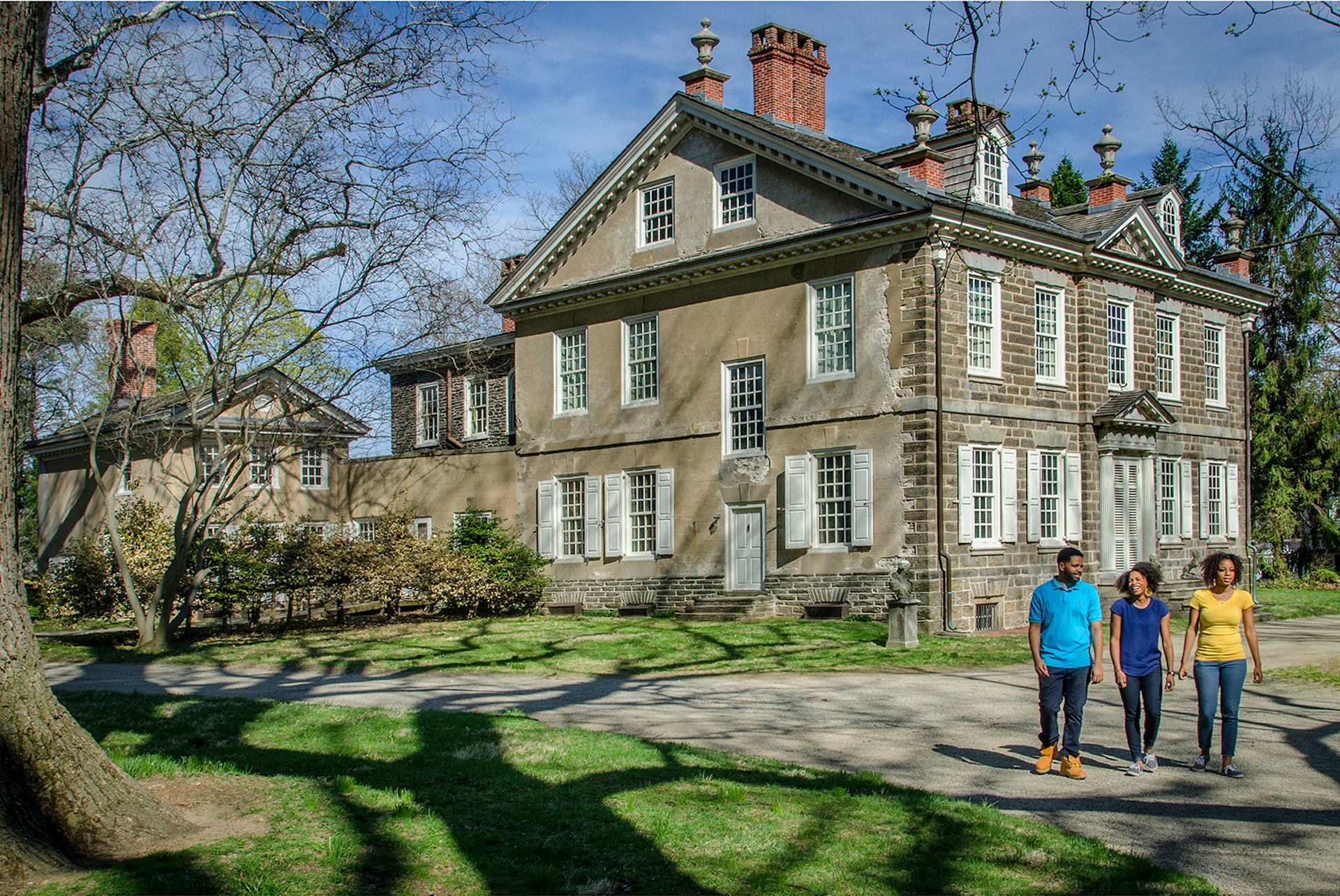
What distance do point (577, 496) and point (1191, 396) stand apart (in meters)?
14.9

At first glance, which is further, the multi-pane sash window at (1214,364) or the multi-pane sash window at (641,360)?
the multi-pane sash window at (1214,364)

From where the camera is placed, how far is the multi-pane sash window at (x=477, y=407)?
112 feet

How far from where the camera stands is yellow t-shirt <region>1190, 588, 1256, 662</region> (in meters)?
9.27

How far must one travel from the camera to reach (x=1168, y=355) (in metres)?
26.9

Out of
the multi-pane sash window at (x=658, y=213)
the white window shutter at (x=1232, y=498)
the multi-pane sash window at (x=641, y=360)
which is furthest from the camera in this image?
the white window shutter at (x=1232, y=498)

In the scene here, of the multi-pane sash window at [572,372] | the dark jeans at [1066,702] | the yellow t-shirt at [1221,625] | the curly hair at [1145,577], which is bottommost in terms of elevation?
the dark jeans at [1066,702]

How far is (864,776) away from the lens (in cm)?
857

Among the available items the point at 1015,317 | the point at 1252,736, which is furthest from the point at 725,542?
the point at 1252,736

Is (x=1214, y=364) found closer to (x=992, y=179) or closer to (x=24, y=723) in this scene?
(x=992, y=179)

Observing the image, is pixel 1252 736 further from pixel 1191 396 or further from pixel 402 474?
pixel 402 474

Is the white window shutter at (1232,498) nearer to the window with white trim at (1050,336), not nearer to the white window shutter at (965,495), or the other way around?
the window with white trim at (1050,336)

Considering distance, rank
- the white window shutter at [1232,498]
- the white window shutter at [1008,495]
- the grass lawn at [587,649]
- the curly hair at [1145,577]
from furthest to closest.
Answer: the white window shutter at [1232,498]
the white window shutter at [1008,495]
the grass lawn at [587,649]
the curly hair at [1145,577]

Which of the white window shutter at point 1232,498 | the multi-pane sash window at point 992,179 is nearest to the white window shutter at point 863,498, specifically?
the multi-pane sash window at point 992,179

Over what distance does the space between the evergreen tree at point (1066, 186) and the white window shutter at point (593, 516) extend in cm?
2602
